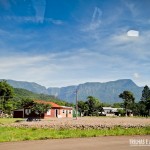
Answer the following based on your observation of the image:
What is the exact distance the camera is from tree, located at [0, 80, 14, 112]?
92.7 metres

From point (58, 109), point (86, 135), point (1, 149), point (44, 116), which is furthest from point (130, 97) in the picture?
point (1, 149)

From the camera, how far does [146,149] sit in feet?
52.0

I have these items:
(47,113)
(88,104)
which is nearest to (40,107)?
(47,113)

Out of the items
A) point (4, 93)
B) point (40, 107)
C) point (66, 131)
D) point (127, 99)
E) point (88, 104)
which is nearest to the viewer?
point (66, 131)

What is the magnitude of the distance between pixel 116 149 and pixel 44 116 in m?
61.5

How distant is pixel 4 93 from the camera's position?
9344cm

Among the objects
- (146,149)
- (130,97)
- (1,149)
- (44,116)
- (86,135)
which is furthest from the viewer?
(130,97)

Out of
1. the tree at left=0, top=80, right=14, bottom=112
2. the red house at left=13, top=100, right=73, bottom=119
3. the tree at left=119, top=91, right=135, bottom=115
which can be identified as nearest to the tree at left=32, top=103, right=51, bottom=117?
the red house at left=13, top=100, right=73, bottom=119

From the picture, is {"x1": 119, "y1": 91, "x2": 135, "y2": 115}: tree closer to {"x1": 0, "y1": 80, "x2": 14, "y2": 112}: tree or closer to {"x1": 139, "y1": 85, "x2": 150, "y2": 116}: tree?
{"x1": 139, "y1": 85, "x2": 150, "y2": 116}: tree

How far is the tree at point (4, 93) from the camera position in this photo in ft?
304

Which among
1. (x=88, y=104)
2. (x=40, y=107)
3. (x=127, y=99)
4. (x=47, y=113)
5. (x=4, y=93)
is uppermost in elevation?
(x=4, y=93)

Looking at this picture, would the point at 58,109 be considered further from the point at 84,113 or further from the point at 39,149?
the point at 39,149

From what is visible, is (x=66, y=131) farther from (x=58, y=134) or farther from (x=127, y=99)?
(x=127, y=99)

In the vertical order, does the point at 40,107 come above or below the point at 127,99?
below
